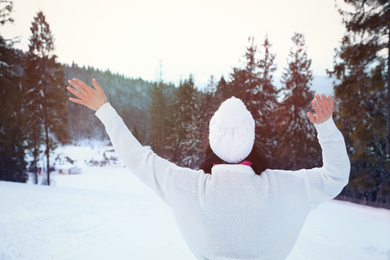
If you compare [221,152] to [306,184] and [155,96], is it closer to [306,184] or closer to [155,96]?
[306,184]

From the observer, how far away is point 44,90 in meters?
15.7

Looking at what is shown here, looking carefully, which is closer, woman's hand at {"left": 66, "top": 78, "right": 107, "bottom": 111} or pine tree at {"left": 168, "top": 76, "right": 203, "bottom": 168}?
woman's hand at {"left": 66, "top": 78, "right": 107, "bottom": 111}

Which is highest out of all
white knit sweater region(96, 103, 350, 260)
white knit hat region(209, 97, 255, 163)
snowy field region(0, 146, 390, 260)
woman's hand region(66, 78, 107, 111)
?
woman's hand region(66, 78, 107, 111)

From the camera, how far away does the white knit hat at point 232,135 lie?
1.44 m

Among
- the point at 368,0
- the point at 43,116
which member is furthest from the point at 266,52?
the point at 43,116

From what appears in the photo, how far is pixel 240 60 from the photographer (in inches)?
741

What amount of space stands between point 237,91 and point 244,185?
17.7 m

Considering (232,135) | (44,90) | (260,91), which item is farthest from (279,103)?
(232,135)

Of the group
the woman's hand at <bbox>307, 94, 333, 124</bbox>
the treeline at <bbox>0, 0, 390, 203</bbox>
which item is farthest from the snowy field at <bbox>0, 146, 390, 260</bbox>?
the treeline at <bbox>0, 0, 390, 203</bbox>

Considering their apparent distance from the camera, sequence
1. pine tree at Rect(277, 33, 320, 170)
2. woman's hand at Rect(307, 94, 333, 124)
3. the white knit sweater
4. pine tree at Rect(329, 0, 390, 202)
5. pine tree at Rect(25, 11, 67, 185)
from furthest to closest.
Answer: pine tree at Rect(277, 33, 320, 170), pine tree at Rect(25, 11, 67, 185), pine tree at Rect(329, 0, 390, 202), woman's hand at Rect(307, 94, 333, 124), the white knit sweater

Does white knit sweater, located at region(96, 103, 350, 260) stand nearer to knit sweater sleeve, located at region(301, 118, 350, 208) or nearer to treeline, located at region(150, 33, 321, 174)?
knit sweater sleeve, located at region(301, 118, 350, 208)

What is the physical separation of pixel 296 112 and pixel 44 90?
16.3 metres

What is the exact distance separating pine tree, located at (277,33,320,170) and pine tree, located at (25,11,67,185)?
14366 millimetres

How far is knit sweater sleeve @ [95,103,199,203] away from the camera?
1461 mm
